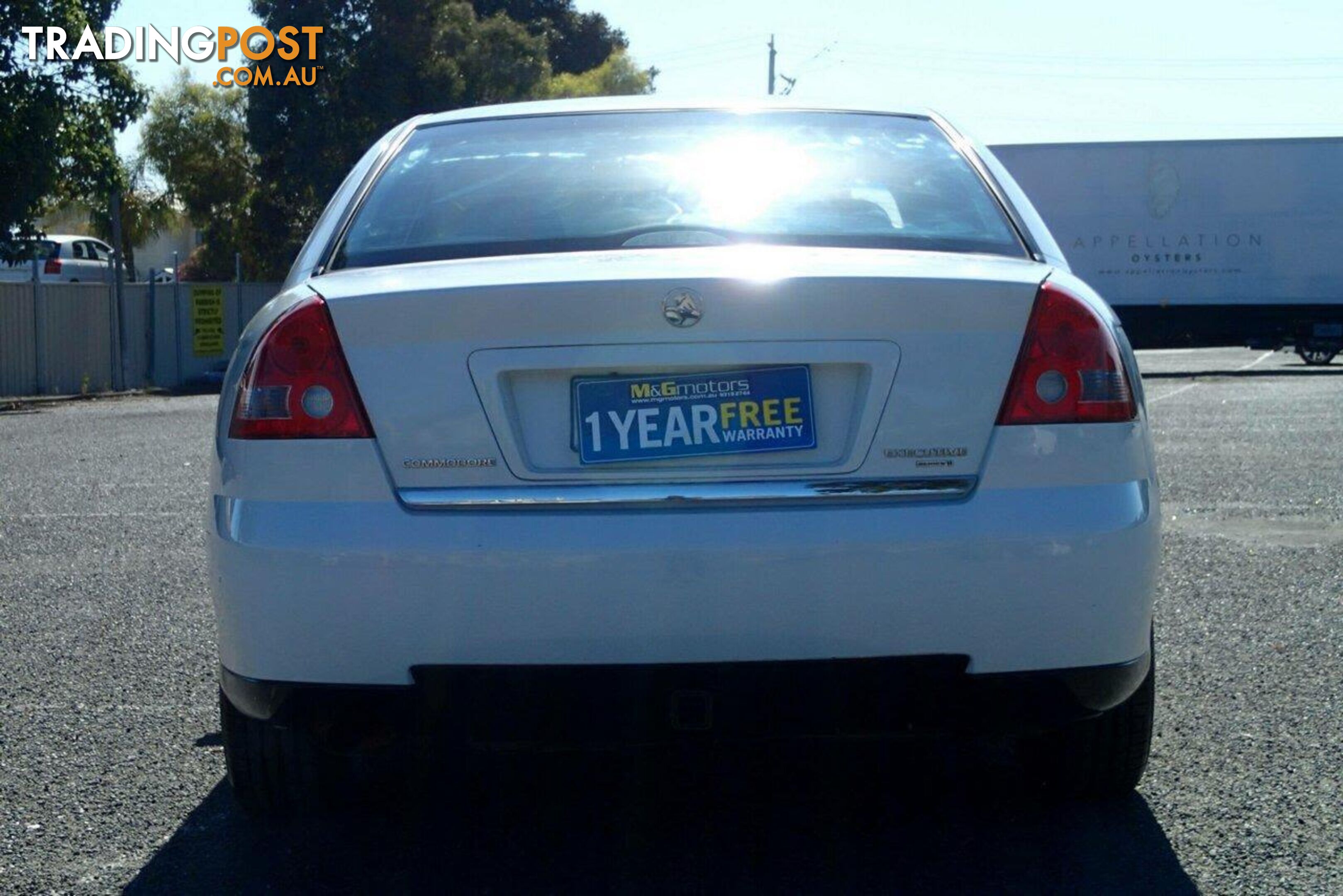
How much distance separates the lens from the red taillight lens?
9.71 feet

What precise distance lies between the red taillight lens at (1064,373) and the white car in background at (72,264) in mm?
31240

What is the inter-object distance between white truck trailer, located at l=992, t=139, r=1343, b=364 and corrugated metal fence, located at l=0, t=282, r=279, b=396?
14.1m

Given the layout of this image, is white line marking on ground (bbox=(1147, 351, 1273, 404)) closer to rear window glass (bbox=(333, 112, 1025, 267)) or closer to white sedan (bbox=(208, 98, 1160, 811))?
rear window glass (bbox=(333, 112, 1025, 267))

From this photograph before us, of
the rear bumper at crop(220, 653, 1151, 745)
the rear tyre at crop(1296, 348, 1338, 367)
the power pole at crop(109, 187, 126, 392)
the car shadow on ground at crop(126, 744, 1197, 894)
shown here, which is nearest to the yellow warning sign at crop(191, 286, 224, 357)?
the power pole at crop(109, 187, 126, 392)

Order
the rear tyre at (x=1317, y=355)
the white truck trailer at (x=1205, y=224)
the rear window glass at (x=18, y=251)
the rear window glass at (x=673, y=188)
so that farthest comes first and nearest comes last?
the rear tyre at (x=1317, y=355) → the white truck trailer at (x=1205, y=224) → the rear window glass at (x=18, y=251) → the rear window glass at (x=673, y=188)

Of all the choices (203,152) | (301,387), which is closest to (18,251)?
(301,387)

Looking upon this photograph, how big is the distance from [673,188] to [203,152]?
4400cm

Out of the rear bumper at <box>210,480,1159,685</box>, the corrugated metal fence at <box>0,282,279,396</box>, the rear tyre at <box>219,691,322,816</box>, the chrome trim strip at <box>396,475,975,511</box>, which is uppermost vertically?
the chrome trim strip at <box>396,475,975,511</box>

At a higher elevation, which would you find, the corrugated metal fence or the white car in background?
the white car in background

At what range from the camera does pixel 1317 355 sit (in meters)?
30.2

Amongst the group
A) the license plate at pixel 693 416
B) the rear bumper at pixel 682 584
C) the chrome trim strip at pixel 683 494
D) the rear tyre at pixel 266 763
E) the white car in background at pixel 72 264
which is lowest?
the white car in background at pixel 72 264

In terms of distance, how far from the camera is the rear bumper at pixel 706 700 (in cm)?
288

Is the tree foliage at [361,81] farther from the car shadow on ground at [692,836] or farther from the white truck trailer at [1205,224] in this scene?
the car shadow on ground at [692,836]

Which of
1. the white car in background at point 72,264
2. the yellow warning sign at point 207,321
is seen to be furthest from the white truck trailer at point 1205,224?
the white car in background at point 72,264
